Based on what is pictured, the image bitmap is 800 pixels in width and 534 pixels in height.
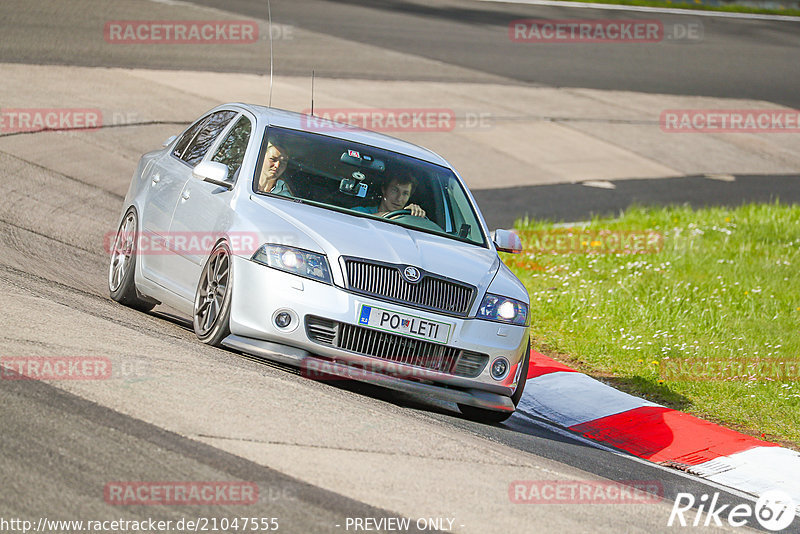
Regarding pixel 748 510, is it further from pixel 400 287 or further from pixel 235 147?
pixel 235 147

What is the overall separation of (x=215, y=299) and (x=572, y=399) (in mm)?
3182

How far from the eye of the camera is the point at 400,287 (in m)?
6.93

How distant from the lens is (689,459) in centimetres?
796

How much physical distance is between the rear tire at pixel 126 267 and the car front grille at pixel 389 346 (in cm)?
239

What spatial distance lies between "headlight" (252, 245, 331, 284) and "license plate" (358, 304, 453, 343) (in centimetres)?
32

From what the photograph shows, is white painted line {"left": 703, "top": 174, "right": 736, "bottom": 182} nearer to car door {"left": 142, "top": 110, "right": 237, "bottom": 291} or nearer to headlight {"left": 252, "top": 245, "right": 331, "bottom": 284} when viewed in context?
car door {"left": 142, "top": 110, "right": 237, "bottom": 291}

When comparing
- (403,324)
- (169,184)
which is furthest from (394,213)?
(169,184)

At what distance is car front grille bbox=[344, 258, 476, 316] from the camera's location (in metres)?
6.89

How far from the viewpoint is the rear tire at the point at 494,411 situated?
7.52 meters

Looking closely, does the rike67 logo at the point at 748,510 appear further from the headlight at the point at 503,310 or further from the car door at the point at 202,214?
the car door at the point at 202,214

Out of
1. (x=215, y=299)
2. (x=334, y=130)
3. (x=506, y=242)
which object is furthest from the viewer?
(x=334, y=130)

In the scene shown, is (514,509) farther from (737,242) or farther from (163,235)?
(737,242)

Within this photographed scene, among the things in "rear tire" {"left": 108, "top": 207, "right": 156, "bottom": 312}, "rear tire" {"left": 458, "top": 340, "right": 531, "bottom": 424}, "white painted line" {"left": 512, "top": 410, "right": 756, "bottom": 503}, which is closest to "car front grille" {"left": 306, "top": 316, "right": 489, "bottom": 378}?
"rear tire" {"left": 458, "top": 340, "right": 531, "bottom": 424}

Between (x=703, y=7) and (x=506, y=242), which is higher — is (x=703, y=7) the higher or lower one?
the higher one
